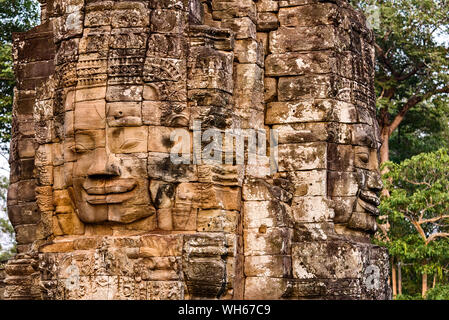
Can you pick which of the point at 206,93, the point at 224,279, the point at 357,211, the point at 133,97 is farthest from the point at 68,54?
the point at 357,211

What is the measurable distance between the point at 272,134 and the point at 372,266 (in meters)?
2.26

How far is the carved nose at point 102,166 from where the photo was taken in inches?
422

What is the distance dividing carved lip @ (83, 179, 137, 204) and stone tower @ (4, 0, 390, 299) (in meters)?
0.02

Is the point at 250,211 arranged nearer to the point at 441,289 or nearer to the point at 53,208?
the point at 53,208

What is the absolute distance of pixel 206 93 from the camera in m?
11.0

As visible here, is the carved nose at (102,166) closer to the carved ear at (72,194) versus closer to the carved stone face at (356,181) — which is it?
the carved ear at (72,194)

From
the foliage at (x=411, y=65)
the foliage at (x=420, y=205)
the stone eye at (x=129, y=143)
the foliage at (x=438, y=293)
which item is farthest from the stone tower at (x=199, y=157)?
the foliage at (x=411, y=65)

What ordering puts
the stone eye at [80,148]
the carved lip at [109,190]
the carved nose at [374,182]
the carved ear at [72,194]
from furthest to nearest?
1. the carved nose at [374,182]
2. the carved ear at [72,194]
3. the stone eye at [80,148]
4. the carved lip at [109,190]

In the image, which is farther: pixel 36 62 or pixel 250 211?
pixel 36 62

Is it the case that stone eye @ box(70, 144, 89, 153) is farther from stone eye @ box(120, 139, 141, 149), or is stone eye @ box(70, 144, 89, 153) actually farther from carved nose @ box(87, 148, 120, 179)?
stone eye @ box(120, 139, 141, 149)

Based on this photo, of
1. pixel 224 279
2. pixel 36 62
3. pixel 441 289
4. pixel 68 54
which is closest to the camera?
pixel 224 279

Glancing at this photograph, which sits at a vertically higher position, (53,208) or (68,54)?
(68,54)

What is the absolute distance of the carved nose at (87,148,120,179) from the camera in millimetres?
10719

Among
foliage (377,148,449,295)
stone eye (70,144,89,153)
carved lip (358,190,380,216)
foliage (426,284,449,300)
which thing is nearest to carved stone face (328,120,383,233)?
carved lip (358,190,380,216)
